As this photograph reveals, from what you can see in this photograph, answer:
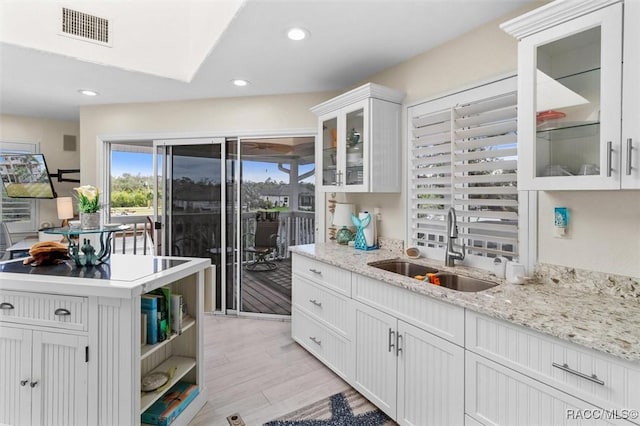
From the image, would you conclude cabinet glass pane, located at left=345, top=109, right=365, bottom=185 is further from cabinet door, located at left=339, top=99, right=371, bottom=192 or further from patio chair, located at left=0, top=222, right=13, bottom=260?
patio chair, located at left=0, top=222, right=13, bottom=260

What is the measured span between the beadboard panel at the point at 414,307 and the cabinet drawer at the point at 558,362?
0.08 m

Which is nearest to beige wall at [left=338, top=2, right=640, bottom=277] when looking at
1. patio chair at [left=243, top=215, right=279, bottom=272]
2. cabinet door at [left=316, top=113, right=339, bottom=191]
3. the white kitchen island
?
cabinet door at [left=316, top=113, right=339, bottom=191]

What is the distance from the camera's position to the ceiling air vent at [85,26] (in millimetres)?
2648

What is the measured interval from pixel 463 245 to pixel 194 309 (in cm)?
188

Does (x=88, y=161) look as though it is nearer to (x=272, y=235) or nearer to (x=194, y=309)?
(x=272, y=235)

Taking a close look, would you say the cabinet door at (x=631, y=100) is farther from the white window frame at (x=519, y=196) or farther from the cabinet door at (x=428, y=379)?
the cabinet door at (x=428, y=379)

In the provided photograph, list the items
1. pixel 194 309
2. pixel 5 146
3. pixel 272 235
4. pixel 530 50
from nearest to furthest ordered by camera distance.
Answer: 1. pixel 530 50
2. pixel 194 309
3. pixel 272 235
4. pixel 5 146

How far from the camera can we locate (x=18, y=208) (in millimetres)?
4590

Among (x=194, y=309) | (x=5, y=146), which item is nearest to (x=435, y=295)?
(x=194, y=309)

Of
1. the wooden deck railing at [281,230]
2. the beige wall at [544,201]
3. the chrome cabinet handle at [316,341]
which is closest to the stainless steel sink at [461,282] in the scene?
the beige wall at [544,201]

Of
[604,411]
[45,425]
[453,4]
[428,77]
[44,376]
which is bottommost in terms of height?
[45,425]

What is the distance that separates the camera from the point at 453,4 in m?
1.95

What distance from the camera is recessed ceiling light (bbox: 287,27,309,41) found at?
2.25m

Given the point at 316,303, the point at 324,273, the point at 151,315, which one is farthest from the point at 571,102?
the point at 151,315
